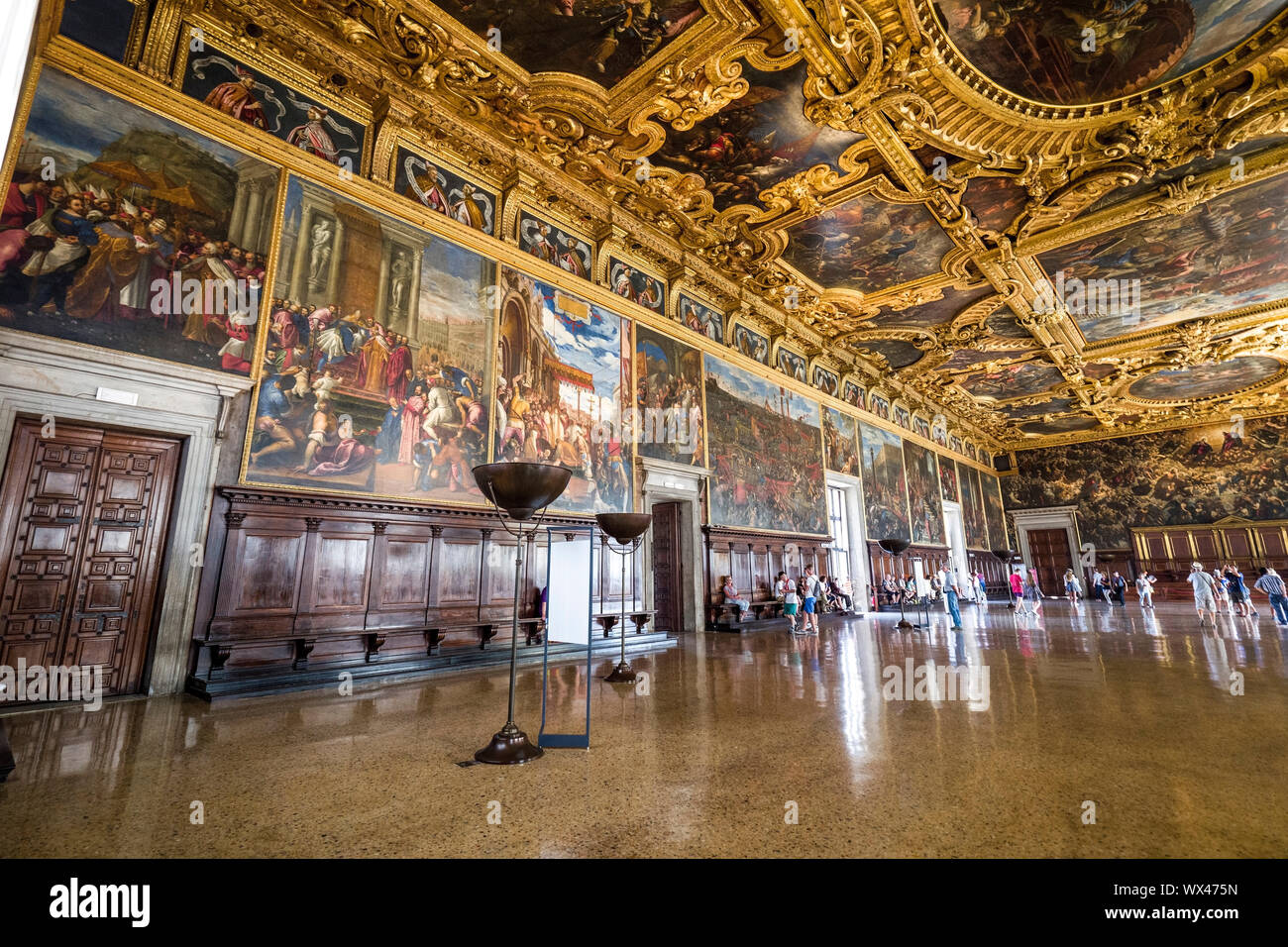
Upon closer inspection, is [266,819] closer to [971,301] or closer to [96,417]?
[96,417]

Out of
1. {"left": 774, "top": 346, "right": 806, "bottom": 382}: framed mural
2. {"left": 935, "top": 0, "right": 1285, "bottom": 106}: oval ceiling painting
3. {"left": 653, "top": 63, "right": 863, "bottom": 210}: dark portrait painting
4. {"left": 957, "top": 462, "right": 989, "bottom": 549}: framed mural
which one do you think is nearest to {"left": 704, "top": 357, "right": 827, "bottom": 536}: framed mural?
{"left": 774, "top": 346, "right": 806, "bottom": 382}: framed mural

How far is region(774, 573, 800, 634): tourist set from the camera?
1175cm

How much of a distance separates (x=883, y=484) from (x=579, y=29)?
1670 cm

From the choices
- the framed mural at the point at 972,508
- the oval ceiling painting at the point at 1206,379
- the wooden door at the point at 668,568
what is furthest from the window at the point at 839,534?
the oval ceiling painting at the point at 1206,379

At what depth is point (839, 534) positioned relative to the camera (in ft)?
58.0

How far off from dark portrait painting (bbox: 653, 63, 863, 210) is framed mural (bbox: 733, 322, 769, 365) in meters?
4.07

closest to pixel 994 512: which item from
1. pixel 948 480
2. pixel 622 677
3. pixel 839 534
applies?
pixel 948 480

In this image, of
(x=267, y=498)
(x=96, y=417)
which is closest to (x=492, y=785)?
(x=267, y=498)

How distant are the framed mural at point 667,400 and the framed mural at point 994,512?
2321cm

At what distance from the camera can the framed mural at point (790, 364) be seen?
15.8 metres

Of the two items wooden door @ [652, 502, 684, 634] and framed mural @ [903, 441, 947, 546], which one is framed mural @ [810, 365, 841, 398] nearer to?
framed mural @ [903, 441, 947, 546]
